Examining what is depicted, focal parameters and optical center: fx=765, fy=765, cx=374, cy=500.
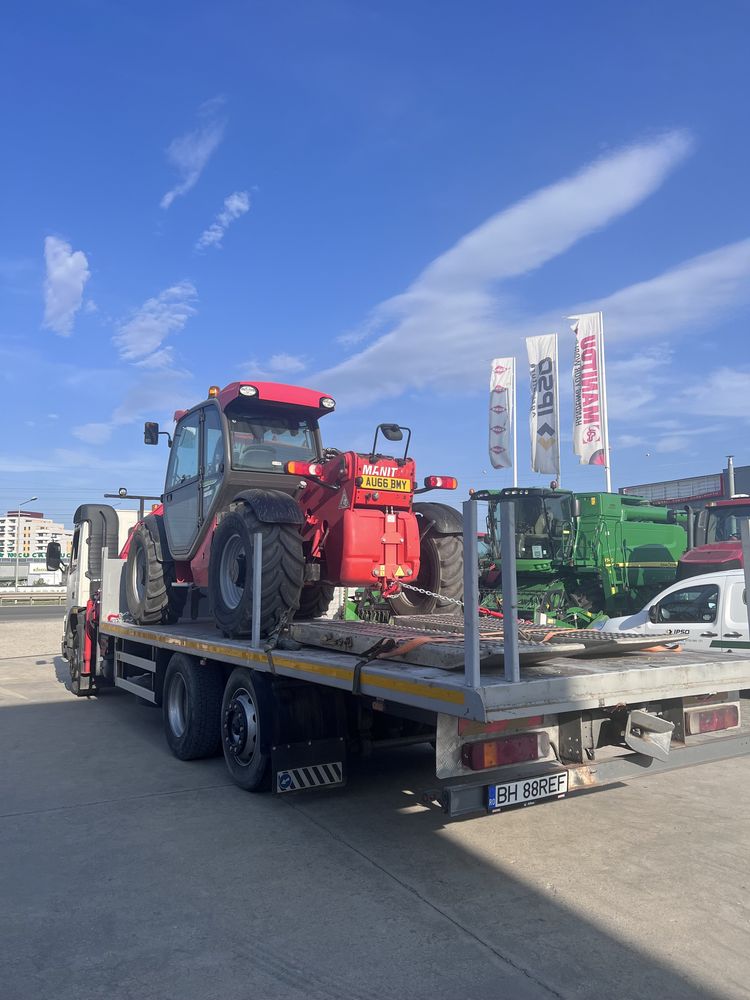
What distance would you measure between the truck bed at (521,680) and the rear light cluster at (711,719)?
0.25 m

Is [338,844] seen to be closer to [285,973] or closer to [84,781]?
[285,973]

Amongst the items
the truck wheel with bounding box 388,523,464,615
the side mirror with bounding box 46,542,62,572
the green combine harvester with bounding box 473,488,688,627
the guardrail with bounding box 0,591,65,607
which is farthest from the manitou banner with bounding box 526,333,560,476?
the guardrail with bounding box 0,591,65,607

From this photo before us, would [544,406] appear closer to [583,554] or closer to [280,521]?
[583,554]

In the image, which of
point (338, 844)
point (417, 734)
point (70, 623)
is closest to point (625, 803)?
point (417, 734)

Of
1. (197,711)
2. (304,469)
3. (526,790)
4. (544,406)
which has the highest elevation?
(544,406)

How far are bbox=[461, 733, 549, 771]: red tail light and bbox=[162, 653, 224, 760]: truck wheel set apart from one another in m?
3.34

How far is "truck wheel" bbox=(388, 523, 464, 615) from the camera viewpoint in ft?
22.4

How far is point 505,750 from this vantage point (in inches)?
149

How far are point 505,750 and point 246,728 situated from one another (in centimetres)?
246

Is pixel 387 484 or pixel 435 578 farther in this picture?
pixel 435 578

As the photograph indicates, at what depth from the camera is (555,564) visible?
14.8 metres

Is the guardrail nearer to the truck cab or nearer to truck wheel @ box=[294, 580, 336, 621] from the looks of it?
the truck cab

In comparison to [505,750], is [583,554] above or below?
above

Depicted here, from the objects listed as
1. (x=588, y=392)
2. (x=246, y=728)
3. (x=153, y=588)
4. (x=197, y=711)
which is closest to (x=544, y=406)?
(x=588, y=392)
